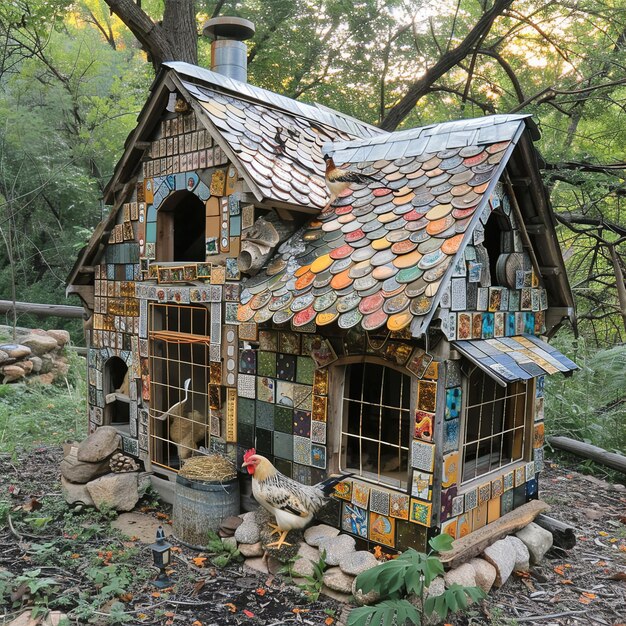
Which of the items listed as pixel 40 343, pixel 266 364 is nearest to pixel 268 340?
pixel 266 364

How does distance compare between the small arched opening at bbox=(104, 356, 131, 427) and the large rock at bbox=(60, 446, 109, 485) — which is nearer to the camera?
the large rock at bbox=(60, 446, 109, 485)

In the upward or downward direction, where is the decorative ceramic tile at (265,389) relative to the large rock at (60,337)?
upward

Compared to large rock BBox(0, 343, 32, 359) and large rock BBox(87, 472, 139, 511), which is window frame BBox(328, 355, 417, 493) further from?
large rock BBox(0, 343, 32, 359)

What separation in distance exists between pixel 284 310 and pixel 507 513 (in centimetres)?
343

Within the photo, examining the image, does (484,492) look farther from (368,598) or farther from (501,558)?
(368,598)

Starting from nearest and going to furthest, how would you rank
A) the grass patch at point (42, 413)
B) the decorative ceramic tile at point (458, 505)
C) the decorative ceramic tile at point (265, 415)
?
the decorative ceramic tile at point (458, 505), the decorative ceramic tile at point (265, 415), the grass patch at point (42, 413)

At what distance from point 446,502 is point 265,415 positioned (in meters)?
2.18

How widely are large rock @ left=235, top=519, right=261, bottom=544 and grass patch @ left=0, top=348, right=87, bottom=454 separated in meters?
5.32

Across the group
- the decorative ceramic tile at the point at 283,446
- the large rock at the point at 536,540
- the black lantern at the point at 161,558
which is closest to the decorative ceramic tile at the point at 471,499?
the large rock at the point at 536,540

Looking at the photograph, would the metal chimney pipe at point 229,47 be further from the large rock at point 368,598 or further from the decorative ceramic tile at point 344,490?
the large rock at point 368,598

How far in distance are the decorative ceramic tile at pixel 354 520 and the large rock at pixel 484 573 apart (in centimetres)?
108

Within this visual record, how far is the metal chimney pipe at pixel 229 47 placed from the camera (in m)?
8.33

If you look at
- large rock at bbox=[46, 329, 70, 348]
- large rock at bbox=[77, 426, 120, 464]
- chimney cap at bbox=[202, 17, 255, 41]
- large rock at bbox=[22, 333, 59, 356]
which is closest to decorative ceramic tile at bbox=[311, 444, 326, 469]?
large rock at bbox=[77, 426, 120, 464]

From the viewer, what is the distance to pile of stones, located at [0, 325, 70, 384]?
13016 millimetres
